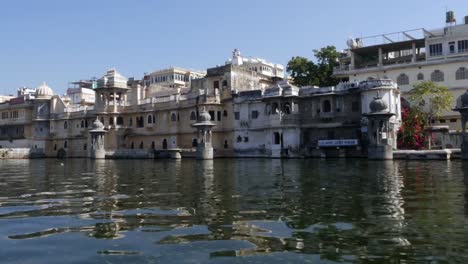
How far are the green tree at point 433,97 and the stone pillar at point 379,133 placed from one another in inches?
345

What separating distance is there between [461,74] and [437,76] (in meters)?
2.28

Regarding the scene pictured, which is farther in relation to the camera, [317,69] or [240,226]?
[317,69]

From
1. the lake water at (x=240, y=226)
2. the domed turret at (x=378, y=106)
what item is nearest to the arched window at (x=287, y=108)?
the domed turret at (x=378, y=106)

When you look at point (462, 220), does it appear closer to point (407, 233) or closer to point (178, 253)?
point (407, 233)

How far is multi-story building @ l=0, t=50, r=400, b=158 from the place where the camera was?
41375mm

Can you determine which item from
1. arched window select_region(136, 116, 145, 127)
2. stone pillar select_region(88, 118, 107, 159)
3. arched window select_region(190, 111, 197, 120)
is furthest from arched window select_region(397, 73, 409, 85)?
stone pillar select_region(88, 118, 107, 159)

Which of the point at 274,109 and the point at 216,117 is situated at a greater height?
the point at 274,109

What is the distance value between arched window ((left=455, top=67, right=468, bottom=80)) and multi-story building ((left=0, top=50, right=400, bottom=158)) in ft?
25.7

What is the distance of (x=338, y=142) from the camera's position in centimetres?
3972

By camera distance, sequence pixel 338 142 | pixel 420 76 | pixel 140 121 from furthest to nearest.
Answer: pixel 140 121
pixel 420 76
pixel 338 142

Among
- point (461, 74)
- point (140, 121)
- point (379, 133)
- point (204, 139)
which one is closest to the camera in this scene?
point (379, 133)

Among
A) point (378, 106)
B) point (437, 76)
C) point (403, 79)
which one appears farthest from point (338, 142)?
point (437, 76)

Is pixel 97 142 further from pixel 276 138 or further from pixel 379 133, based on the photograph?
pixel 379 133

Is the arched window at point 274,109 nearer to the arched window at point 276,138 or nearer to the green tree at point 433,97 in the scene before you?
the arched window at point 276,138
